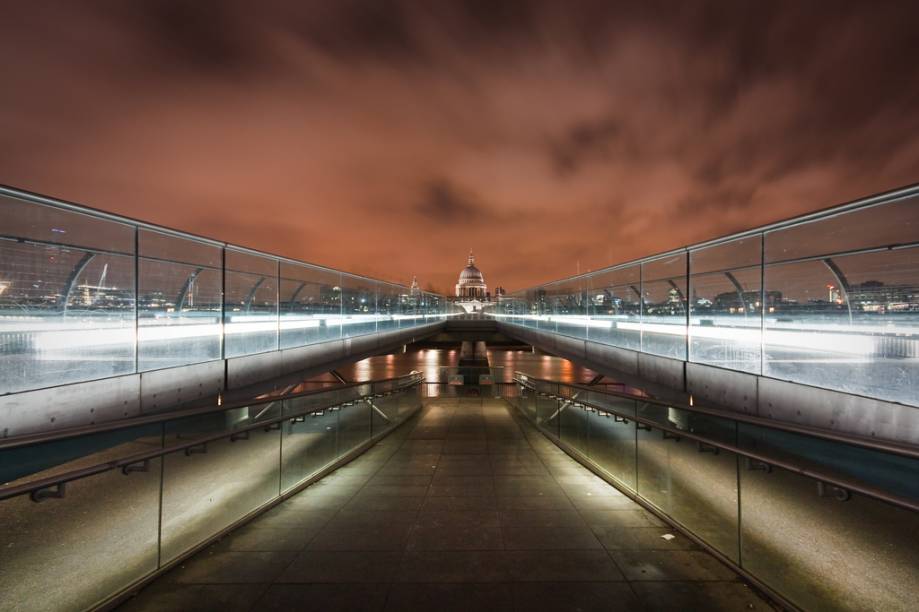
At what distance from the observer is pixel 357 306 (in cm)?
1431

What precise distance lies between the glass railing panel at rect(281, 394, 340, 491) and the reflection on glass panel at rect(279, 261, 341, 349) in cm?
313

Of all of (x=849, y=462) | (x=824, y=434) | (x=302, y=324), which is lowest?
(x=849, y=462)

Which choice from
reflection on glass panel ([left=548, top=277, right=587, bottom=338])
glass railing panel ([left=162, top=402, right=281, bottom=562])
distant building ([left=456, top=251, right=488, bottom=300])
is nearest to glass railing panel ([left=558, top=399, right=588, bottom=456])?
reflection on glass panel ([left=548, top=277, right=587, bottom=338])

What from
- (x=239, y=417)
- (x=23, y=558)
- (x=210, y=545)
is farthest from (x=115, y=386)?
(x=23, y=558)

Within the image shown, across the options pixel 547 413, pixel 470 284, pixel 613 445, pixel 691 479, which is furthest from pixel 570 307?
pixel 470 284

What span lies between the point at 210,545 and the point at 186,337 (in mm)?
4775

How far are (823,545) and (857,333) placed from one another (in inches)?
185

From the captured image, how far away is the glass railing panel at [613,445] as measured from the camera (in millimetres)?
5438

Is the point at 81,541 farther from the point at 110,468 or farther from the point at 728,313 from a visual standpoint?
the point at 728,313

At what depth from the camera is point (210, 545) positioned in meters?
3.90

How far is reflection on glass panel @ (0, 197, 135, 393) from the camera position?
14.0 ft

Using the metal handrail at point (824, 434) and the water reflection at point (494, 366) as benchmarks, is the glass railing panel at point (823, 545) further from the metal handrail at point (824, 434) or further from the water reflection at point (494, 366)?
the water reflection at point (494, 366)

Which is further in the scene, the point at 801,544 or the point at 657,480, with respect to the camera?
the point at 657,480

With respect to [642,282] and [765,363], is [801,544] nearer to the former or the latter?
[765,363]
